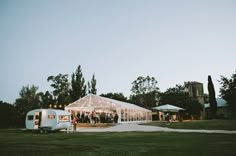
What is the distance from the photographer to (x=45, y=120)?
21422mm

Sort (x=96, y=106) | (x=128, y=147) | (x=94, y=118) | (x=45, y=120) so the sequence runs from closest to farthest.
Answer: (x=128, y=147), (x=45, y=120), (x=94, y=118), (x=96, y=106)

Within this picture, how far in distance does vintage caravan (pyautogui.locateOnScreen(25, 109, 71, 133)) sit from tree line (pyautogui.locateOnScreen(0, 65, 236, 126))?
26.5 ft

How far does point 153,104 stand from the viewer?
7631 cm

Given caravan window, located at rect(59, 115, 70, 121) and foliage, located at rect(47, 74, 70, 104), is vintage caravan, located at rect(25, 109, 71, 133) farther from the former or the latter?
foliage, located at rect(47, 74, 70, 104)

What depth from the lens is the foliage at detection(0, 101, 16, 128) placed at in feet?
107

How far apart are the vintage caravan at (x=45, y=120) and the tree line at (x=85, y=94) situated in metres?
8.06

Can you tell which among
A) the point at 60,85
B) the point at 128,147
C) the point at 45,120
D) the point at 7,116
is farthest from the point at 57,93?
the point at 128,147

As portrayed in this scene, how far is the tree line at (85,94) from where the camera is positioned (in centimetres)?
3850

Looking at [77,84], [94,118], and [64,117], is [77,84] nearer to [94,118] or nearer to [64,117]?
[94,118]

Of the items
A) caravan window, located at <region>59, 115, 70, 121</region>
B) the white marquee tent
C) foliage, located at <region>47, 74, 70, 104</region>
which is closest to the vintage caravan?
caravan window, located at <region>59, 115, 70, 121</region>

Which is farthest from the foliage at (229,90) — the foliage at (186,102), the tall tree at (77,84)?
the tall tree at (77,84)

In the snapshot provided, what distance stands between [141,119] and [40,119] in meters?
27.3

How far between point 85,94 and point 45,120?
28.1 metres

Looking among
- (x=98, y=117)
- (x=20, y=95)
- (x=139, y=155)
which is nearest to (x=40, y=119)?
(x=98, y=117)
